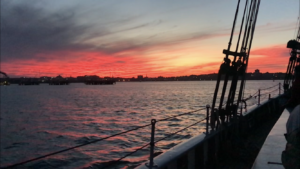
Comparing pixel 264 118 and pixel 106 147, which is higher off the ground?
pixel 264 118

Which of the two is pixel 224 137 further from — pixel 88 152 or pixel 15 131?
pixel 15 131

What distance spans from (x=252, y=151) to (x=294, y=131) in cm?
465

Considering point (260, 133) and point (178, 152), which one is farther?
point (260, 133)

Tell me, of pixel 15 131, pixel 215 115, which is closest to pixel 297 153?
pixel 215 115

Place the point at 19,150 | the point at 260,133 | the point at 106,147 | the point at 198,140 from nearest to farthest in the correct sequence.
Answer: the point at 198,140 → the point at 260,133 → the point at 106,147 → the point at 19,150

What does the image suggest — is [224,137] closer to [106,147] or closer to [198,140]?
[198,140]

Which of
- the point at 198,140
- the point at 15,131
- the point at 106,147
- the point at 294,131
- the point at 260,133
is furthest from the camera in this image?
the point at 15,131

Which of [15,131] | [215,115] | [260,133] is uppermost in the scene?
[215,115]

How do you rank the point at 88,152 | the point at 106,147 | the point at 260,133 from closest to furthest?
the point at 260,133 → the point at 88,152 → the point at 106,147

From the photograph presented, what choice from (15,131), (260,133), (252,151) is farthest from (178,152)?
(15,131)

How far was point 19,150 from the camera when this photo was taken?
16.8m

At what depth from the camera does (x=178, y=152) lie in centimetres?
552

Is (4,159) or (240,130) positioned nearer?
(240,130)

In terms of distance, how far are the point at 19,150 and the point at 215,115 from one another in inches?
555
